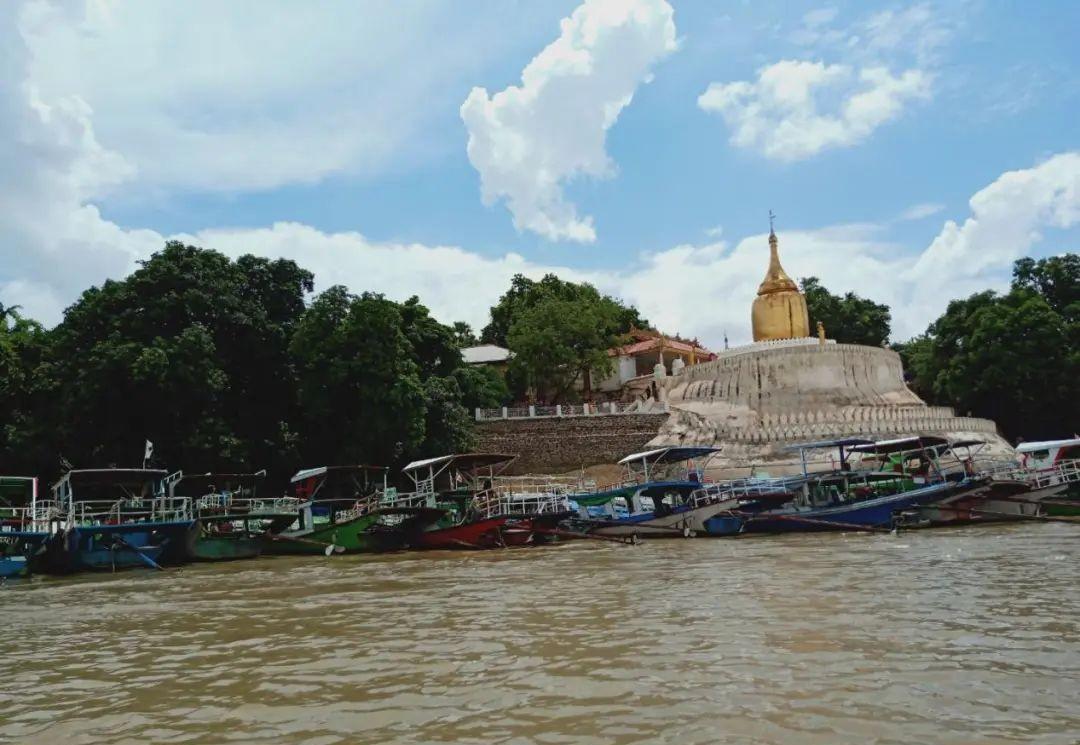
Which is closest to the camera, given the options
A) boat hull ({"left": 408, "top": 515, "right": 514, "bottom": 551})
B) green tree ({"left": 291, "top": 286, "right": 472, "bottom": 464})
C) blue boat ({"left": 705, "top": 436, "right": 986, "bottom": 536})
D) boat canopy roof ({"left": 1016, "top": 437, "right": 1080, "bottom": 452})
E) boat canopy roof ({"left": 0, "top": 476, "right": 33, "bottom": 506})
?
boat canopy roof ({"left": 0, "top": 476, "right": 33, "bottom": 506})

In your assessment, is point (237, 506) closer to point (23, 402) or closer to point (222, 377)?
point (222, 377)

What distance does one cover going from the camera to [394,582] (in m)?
16.9

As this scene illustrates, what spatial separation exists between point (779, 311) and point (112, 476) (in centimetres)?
3986

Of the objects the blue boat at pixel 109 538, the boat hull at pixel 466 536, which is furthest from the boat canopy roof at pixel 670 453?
the blue boat at pixel 109 538

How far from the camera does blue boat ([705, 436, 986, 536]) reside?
2448cm

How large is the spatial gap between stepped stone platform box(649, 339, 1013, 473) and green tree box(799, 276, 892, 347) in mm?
16610

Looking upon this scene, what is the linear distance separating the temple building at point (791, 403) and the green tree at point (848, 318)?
50.8 ft

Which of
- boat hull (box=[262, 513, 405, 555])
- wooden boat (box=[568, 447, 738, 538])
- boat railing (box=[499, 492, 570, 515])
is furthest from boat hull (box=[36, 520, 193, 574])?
wooden boat (box=[568, 447, 738, 538])

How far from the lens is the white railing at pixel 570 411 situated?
1751 inches

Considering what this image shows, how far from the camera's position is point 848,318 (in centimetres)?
6525

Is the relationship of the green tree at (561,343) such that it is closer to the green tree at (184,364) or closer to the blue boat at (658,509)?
the green tree at (184,364)

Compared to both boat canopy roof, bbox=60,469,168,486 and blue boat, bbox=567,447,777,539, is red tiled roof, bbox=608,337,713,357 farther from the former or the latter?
boat canopy roof, bbox=60,469,168,486

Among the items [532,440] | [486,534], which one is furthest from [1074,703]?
[532,440]

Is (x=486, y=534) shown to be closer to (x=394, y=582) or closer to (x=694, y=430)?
(x=394, y=582)
